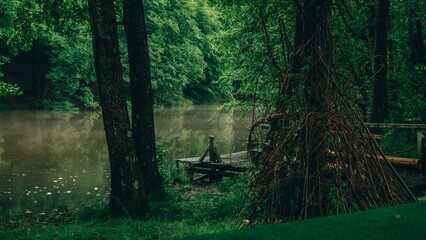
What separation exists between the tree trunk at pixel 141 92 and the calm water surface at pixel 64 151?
1.94 metres

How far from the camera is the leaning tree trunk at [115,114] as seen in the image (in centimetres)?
945

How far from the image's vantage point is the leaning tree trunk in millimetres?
9453

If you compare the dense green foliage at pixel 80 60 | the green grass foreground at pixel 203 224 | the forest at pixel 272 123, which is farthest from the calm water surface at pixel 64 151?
the dense green foliage at pixel 80 60

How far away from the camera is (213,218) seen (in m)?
10.1

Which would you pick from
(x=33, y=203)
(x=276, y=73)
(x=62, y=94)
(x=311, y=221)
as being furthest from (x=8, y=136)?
(x=311, y=221)

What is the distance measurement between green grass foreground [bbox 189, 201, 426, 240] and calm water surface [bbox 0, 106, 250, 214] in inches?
181

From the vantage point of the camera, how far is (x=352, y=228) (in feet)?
10.8

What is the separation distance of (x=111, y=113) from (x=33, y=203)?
6.22m

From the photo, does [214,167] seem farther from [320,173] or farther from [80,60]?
[80,60]

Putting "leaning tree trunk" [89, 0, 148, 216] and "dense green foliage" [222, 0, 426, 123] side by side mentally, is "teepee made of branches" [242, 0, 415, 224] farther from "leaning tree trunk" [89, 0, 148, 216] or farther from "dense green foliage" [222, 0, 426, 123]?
"dense green foliage" [222, 0, 426, 123]

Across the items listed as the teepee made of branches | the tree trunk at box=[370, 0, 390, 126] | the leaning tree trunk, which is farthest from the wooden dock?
the teepee made of branches

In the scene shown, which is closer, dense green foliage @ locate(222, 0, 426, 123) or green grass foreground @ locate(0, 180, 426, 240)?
green grass foreground @ locate(0, 180, 426, 240)

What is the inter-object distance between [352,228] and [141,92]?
897 cm

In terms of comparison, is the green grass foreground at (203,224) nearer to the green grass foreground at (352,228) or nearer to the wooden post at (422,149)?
the green grass foreground at (352,228)
